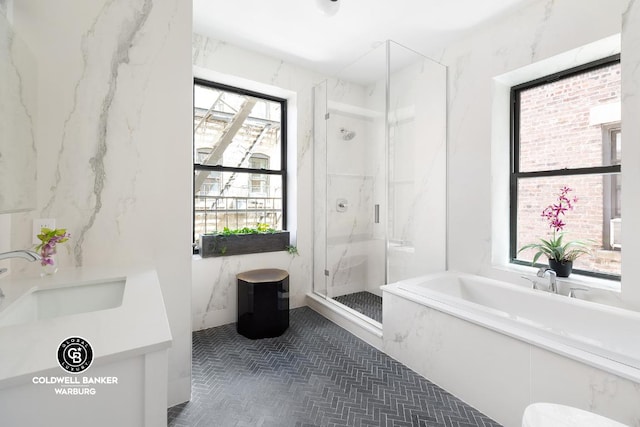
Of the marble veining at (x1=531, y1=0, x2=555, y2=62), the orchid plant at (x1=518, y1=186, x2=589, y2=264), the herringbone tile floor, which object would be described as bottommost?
the herringbone tile floor

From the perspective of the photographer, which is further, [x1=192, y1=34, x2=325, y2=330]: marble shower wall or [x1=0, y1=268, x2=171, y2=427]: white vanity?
→ [x1=192, y1=34, x2=325, y2=330]: marble shower wall

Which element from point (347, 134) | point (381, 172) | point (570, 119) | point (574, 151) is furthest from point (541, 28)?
point (347, 134)

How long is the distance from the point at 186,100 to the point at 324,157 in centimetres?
174

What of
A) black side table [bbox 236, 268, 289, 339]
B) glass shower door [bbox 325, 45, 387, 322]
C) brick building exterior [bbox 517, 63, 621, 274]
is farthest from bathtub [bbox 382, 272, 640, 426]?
black side table [bbox 236, 268, 289, 339]

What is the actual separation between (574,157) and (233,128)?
3.11 m

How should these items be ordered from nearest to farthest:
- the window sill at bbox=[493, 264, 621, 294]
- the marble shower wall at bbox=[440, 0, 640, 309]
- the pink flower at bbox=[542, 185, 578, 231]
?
the marble shower wall at bbox=[440, 0, 640, 309] → the window sill at bbox=[493, 264, 621, 294] → the pink flower at bbox=[542, 185, 578, 231]

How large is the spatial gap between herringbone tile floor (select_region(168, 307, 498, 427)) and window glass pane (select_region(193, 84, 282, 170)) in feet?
5.99

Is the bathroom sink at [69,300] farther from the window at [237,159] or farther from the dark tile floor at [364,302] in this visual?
the dark tile floor at [364,302]

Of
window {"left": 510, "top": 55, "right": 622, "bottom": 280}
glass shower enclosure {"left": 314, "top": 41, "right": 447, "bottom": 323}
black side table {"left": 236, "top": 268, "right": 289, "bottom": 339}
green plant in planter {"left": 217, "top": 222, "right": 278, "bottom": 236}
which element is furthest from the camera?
green plant in planter {"left": 217, "top": 222, "right": 278, "bottom": 236}

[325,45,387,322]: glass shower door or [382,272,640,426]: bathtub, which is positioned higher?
[325,45,387,322]: glass shower door

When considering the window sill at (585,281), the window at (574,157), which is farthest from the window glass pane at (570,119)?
the window sill at (585,281)

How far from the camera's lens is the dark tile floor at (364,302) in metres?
2.88

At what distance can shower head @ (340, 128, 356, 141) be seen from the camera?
3129 mm

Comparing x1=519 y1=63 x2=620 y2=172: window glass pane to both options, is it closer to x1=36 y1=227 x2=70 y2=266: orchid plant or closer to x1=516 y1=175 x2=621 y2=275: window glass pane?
x1=516 y1=175 x2=621 y2=275: window glass pane
